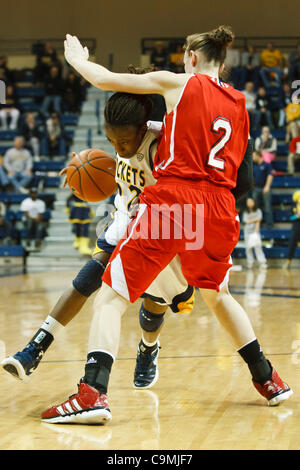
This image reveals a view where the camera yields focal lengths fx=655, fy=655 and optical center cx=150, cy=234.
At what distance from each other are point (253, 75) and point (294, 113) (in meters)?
2.20

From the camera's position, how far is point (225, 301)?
3.25m

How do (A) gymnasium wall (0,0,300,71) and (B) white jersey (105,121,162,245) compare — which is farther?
(A) gymnasium wall (0,0,300,71)

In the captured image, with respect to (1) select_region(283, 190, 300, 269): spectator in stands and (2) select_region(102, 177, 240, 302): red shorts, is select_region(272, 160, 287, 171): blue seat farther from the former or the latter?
(2) select_region(102, 177, 240, 302): red shorts

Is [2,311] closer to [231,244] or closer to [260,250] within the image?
[231,244]

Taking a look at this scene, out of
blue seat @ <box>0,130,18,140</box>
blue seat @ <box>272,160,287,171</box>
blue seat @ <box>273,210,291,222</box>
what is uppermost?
blue seat @ <box>0,130,18,140</box>

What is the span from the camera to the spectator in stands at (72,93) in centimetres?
1666

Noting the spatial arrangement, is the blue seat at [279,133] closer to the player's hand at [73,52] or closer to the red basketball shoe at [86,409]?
the player's hand at [73,52]

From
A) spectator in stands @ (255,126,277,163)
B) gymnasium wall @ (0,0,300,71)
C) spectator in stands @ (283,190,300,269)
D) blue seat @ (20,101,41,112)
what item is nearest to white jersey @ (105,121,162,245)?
spectator in stands @ (283,190,300,269)

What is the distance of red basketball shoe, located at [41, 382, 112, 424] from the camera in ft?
9.34

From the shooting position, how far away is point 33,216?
13664 mm

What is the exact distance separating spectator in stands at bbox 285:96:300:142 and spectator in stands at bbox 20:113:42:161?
571 cm

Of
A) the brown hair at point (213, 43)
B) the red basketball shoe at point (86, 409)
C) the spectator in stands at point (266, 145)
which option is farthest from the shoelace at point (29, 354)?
the spectator in stands at point (266, 145)

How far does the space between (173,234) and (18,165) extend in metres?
11.9

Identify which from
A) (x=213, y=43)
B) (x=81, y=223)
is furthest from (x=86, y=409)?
(x=81, y=223)
